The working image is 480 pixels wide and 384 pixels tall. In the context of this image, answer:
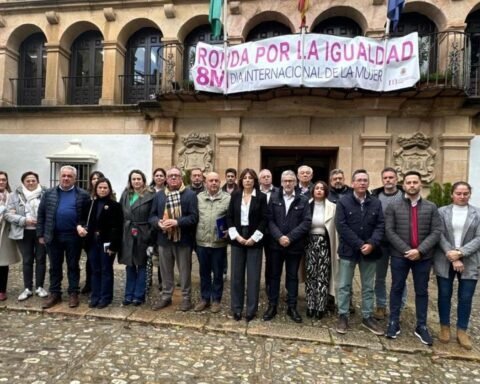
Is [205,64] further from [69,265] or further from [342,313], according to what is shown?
[342,313]

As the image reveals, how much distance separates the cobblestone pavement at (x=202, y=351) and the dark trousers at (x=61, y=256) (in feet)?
1.03

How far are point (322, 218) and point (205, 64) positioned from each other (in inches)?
235

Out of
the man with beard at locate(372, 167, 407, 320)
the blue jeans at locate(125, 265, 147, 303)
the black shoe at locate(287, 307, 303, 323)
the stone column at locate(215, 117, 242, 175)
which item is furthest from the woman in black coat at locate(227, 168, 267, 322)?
the stone column at locate(215, 117, 242, 175)

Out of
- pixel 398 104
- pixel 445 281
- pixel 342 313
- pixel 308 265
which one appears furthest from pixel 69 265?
pixel 398 104

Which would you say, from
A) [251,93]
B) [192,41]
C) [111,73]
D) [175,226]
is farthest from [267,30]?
[175,226]

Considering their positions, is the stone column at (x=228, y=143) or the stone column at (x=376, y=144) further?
the stone column at (x=228, y=143)

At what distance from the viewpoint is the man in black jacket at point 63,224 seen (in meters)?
4.73

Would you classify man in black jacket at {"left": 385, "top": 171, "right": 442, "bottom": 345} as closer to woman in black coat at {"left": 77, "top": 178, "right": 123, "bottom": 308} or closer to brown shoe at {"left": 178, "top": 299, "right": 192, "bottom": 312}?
brown shoe at {"left": 178, "top": 299, "right": 192, "bottom": 312}


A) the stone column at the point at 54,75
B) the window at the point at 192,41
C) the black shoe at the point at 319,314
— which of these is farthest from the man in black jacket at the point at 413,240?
the stone column at the point at 54,75

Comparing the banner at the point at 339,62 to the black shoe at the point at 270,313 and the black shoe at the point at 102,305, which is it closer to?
the black shoe at the point at 270,313

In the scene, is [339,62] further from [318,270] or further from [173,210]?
[173,210]

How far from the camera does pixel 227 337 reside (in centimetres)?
413

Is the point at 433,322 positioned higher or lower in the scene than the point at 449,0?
lower

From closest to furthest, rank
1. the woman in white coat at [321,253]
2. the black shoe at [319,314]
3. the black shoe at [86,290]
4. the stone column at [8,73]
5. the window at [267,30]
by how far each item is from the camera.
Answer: the woman in white coat at [321,253]
the black shoe at [319,314]
the black shoe at [86,290]
the window at [267,30]
the stone column at [8,73]
